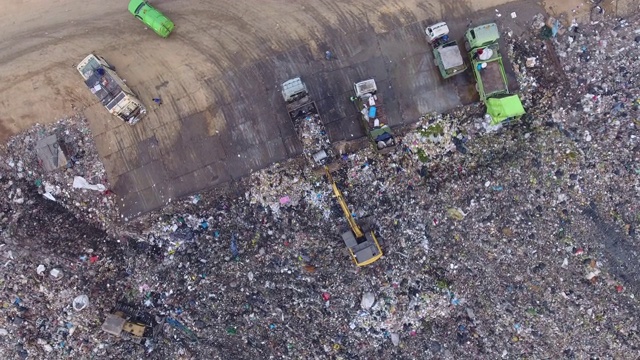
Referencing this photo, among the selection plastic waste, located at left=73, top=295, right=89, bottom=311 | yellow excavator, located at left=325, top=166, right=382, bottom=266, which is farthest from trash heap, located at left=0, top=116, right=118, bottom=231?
yellow excavator, located at left=325, top=166, right=382, bottom=266

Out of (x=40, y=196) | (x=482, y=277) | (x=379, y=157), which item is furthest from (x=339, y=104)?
(x=40, y=196)

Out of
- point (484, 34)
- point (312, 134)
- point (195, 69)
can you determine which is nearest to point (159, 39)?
point (195, 69)

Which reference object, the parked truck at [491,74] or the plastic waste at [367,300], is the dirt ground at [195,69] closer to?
the parked truck at [491,74]

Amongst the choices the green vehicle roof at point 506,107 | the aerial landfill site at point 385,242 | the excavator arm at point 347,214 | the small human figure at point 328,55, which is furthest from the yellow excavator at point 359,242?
the green vehicle roof at point 506,107

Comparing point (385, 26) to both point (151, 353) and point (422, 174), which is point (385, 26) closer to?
point (422, 174)

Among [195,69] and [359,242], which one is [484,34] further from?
[195,69]

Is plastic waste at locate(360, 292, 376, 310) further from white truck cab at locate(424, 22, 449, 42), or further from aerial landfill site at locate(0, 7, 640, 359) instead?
white truck cab at locate(424, 22, 449, 42)
